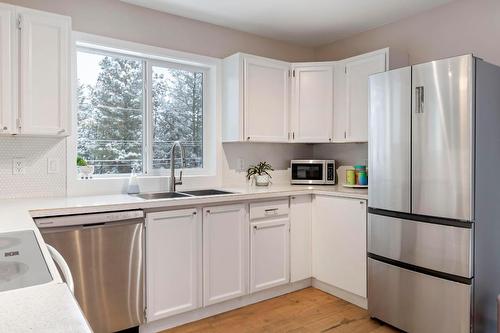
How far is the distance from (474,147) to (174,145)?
2223mm

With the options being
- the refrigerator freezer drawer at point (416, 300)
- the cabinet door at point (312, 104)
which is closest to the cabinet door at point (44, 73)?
the cabinet door at point (312, 104)

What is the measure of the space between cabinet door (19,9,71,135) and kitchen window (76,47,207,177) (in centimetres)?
47

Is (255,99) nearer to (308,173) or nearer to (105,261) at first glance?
(308,173)

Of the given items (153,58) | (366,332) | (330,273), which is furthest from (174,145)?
(366,332)

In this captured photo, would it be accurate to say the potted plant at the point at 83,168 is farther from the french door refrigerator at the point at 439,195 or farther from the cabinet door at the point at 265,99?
the french door refrigerator at the point at 439,195

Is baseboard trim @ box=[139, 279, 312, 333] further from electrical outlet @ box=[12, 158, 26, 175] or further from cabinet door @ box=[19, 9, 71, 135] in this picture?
cabinet door @ box=[19, 9, 71, 135]

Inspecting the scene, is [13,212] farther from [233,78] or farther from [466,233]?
[466,233]

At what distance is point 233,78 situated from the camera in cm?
327

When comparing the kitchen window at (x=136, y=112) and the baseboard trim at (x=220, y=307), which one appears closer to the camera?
the baseboard trim at (x=220, y=307)

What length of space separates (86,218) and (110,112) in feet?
3.69

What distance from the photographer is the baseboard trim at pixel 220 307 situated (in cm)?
254

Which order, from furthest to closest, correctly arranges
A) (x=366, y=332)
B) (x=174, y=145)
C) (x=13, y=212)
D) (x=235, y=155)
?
(x=235, y=155) → (x=174, y=145) → (x=366, y=332) → (x=13, y=212)

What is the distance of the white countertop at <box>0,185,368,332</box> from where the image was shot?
2.34ft

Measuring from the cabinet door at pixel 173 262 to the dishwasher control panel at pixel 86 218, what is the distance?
0.14 metres
